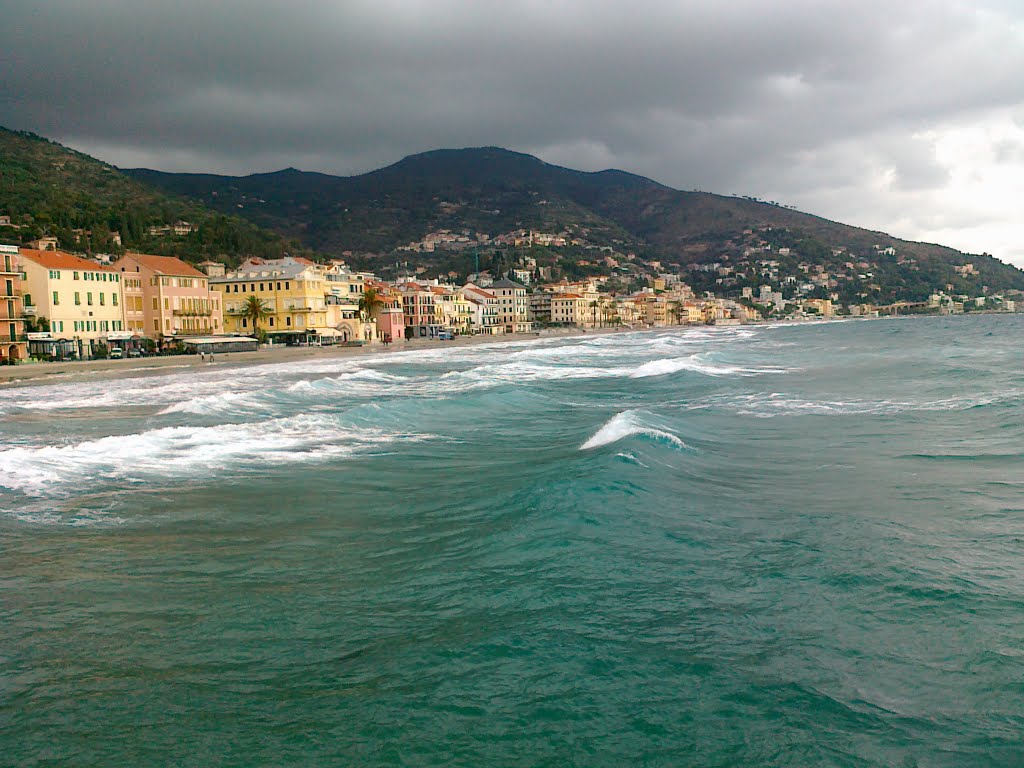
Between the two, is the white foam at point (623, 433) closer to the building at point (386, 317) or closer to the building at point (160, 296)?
the building at point (160, 296)

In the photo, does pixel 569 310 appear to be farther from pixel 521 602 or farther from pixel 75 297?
pixel 521 602

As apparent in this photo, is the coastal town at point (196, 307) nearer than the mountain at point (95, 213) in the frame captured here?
Yes

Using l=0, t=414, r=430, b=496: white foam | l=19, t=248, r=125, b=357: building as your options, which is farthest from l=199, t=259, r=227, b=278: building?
l=0, t=414, r=430, b=496: white foam

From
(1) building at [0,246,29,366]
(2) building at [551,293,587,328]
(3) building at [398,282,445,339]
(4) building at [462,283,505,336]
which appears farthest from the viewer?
(2) building at [551,293,587,328]

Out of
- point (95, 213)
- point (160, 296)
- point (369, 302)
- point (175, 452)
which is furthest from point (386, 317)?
point (175, 452)

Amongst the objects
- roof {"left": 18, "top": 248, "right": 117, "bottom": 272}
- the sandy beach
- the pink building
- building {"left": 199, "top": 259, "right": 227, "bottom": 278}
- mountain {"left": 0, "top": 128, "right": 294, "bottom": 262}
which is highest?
mountain {"left": 0, "top": 128, "right": 294, "bottom": 262}

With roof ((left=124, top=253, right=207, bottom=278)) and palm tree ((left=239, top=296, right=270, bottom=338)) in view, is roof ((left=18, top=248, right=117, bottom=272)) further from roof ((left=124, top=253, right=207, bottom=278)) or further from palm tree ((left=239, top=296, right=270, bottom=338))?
palm tree ((left=239, top=296, right=270, bottom=338))

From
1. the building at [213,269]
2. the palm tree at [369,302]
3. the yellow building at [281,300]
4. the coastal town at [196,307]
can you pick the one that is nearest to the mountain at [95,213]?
the coastal town at [196,307]
